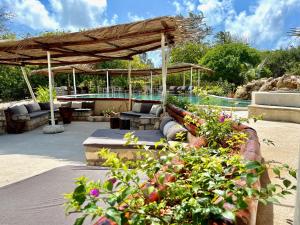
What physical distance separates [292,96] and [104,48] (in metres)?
6.64

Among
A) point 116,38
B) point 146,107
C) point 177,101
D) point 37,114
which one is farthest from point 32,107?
point 177,101

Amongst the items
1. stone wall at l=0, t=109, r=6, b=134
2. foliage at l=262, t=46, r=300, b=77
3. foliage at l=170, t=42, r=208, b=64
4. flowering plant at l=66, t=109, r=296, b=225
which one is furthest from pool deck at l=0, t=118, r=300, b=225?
foliage at l=170, t=42, r=208, b=64

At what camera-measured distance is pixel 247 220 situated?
141 cm

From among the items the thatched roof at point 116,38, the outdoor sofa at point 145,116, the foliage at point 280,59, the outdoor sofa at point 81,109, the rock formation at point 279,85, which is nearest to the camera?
the thatched roof at point 116,38

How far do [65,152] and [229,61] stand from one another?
21.9m

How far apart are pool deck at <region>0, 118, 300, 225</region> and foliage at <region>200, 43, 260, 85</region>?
1709cm

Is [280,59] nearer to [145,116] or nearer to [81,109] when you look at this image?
[81,109]

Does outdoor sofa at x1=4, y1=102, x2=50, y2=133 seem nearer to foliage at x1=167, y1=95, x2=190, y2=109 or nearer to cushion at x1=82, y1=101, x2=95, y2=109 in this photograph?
cushion at x1=82, y1=101, x2=95, y2=109

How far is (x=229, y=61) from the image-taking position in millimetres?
25047

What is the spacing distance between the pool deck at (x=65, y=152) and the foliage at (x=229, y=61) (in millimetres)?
17094

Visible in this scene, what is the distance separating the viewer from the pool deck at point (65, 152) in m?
Result: 2.89

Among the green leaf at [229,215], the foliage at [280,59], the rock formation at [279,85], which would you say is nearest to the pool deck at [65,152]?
the green leaf at [229,215]

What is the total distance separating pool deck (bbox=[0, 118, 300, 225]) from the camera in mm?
2893

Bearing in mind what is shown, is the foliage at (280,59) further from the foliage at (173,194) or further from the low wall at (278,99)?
the foliage at (173,194)
